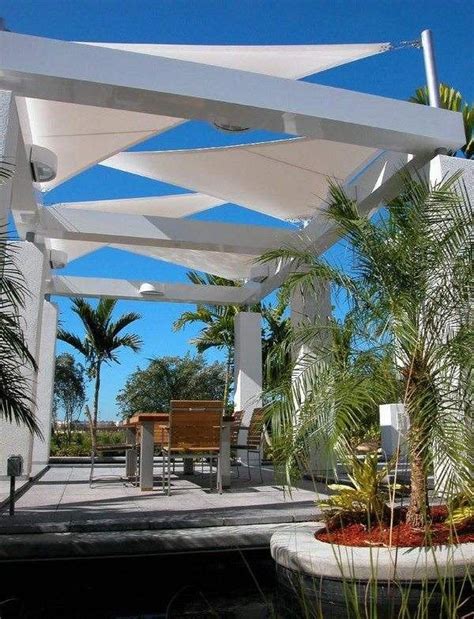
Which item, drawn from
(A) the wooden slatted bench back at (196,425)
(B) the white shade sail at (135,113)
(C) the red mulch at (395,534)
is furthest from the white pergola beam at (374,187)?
(C) the red mulch at (395,534)

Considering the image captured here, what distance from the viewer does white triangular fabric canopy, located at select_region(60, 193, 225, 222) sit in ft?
37.5

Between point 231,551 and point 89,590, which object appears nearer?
point 89,590

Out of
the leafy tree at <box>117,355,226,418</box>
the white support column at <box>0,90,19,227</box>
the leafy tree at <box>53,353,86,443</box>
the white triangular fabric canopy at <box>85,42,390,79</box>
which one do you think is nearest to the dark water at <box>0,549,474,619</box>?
the white support column at <box>0,90,19,227</box>

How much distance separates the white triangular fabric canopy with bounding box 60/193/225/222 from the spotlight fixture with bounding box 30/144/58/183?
3.54 m

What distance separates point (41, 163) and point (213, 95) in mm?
2690

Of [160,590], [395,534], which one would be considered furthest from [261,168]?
[160,590]

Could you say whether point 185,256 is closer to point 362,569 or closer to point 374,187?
point 374,187

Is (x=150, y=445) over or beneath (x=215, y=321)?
beneath

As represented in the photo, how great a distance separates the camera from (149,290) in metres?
12.1

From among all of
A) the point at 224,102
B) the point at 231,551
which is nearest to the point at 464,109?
the point at 224,102

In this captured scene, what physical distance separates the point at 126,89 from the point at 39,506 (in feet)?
12.3

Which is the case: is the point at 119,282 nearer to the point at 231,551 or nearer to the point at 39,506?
the point at 39,506

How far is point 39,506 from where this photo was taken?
5.52 m

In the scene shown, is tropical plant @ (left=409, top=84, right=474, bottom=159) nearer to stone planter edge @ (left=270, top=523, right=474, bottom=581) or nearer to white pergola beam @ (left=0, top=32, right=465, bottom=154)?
white pergola beam @ (left=0, top=32, right=465, bottom=154)
